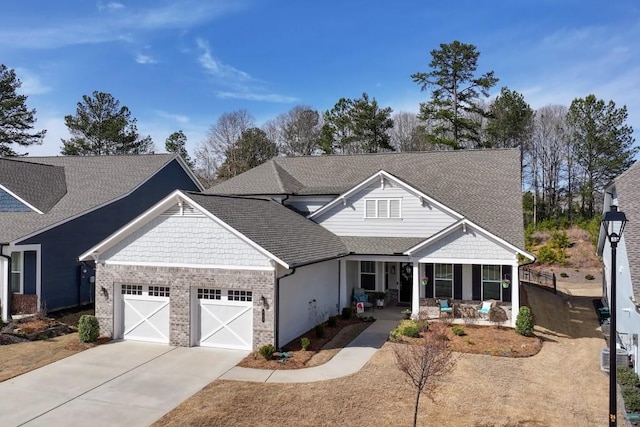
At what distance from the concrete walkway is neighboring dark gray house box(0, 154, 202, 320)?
11.1 m

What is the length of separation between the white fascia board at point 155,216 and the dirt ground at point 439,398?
4.10 meters

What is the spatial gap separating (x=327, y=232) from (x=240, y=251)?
7.50 metres

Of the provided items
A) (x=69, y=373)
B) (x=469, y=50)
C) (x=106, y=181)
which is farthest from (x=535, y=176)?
(x=69, y=373)

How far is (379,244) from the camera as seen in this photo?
21.3 m

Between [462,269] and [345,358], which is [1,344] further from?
[462,269]

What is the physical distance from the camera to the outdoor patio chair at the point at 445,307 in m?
19.3

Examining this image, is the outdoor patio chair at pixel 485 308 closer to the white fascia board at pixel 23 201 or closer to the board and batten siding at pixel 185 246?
the board and batten siding at pixel 185 246

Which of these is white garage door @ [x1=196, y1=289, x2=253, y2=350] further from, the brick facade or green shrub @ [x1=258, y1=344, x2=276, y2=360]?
green shrub @ [x1=258, y1=344, x2=276, y2=360]

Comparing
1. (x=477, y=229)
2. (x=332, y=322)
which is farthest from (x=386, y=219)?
(x=332, y=322)

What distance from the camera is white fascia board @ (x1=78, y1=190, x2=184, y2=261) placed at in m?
15.8

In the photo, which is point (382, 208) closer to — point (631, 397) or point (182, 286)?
point (182, 286)

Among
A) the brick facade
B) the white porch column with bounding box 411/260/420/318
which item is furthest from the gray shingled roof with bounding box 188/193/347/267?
the white porch column with bounding box 411/260/420/318

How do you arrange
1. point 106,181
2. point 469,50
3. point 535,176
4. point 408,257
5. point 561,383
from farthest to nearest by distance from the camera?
point 535,176
point 469,50
point 106,181
point 408,257
point 561,383

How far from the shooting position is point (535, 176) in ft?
175
